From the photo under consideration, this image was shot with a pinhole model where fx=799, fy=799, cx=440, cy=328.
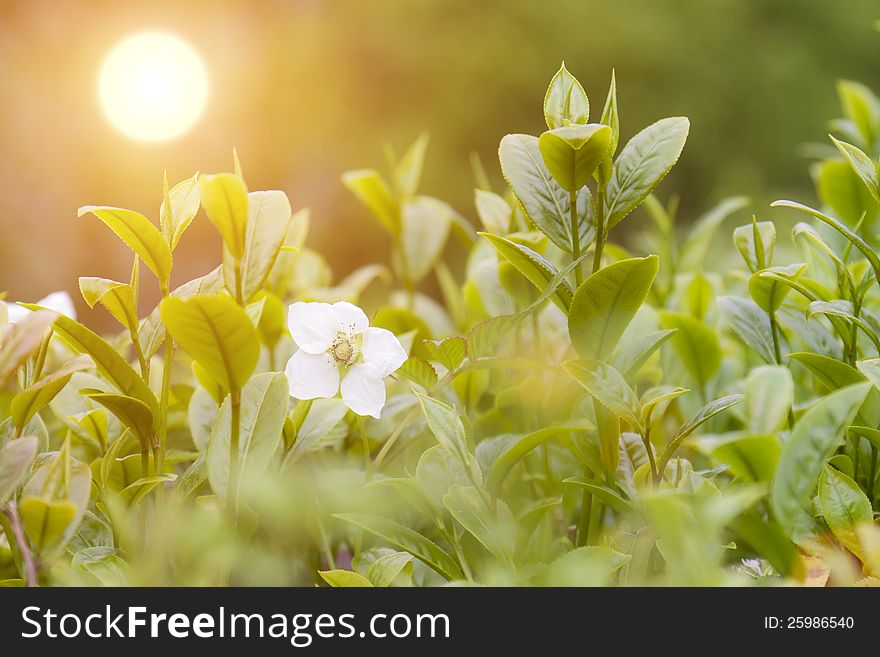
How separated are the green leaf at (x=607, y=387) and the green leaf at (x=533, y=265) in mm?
49

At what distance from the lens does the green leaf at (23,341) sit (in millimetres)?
420

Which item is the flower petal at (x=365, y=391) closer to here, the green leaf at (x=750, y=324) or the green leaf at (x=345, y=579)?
the green leaf at (x=345, y=579)

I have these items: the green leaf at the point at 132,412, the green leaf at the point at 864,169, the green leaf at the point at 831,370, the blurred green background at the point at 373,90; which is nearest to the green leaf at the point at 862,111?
the green leaf at the point at 864,169

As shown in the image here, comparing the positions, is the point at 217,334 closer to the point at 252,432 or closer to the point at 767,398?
the point at 252,432

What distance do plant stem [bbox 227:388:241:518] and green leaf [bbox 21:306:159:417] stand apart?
68 millimetres

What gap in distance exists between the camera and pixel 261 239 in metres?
0.48

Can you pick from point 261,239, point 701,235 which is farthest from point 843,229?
point 701,235

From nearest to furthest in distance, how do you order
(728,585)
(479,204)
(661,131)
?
(728,585) → (661,131) → (479,204)

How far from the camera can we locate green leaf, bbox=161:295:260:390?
404 mm

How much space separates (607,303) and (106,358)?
300 millimetres
